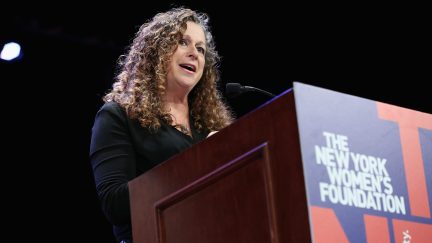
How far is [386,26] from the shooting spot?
4.11 meters

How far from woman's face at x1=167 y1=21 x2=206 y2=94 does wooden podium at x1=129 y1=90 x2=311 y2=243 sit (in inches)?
25.0

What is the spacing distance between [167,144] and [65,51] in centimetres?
246

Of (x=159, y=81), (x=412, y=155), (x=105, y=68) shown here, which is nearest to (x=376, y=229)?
(x=412, y=155)

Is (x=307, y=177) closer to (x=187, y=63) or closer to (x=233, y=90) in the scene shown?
(x=233, y=90)

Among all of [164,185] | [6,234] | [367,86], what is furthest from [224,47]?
[164,185]

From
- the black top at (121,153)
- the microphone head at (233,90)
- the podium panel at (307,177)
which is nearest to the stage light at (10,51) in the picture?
the black top at (121,153)

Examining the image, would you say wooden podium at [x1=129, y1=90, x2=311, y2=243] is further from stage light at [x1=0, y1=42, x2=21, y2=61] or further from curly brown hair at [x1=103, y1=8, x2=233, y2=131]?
stage light at [x1=0, y1=42, x2=21, y2=61]

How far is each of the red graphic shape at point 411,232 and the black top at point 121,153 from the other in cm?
68

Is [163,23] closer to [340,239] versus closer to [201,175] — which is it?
[201,175]

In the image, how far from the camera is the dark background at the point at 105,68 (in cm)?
413

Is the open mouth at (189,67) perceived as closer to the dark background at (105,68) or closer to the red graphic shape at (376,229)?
the red graphic shape at (376,229)

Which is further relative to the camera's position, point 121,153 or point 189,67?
point 189,67

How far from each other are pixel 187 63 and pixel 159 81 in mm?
113

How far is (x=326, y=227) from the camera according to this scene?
129 centimetres
